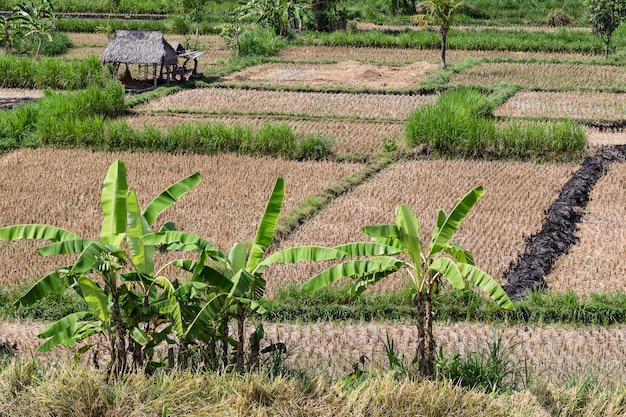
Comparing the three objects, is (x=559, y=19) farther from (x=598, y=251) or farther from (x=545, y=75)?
(x=598, y=251)

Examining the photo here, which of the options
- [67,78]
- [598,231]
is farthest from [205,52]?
[598,231]

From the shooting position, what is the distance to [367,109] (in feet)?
52.9

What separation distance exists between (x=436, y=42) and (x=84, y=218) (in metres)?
14.8

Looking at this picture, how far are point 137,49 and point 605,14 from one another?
9909 mm

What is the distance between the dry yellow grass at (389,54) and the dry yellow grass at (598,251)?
1089cm

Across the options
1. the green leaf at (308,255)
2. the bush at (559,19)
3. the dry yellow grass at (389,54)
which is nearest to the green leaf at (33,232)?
the green leaf at (308,255)

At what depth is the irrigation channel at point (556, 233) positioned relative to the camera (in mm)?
8180

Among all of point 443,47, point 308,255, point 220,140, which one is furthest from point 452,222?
point 443,47

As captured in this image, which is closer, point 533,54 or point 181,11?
point 533,54

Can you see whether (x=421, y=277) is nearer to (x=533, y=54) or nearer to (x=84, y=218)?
(x=84, y=218)

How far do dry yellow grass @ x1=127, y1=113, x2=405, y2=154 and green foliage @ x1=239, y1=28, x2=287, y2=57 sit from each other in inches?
266

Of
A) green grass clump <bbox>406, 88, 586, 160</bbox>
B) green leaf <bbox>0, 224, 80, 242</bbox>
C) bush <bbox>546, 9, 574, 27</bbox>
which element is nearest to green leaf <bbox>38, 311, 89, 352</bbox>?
green leaf <bbox>0, 224, 80, 242</bbox>

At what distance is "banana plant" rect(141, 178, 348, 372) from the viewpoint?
17.7 ft

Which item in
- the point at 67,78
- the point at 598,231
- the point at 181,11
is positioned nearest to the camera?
the point at 598,231
